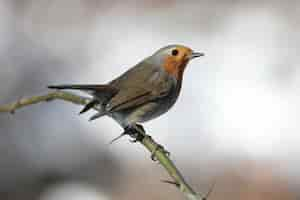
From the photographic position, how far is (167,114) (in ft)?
20.0

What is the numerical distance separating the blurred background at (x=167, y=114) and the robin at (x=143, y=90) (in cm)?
152

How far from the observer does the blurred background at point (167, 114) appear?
17.7 ft

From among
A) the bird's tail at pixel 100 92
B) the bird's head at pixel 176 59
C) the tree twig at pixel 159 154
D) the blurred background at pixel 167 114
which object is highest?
the blurred background at pixel 167 114

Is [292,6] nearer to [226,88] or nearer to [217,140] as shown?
[226,88]

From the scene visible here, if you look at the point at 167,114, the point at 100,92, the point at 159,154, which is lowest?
the point at 159,154

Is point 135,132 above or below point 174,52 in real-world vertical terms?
below

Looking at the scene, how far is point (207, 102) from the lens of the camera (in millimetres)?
6176

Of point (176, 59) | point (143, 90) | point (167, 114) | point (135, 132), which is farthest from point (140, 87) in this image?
point (167, 114)

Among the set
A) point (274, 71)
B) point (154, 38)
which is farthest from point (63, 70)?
point (274, 71)

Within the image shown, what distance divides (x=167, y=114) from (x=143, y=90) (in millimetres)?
2673

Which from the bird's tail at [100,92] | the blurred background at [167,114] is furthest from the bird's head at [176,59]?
the blurred background at [167,114]

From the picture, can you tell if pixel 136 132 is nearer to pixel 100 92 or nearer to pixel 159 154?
pixel 100 92

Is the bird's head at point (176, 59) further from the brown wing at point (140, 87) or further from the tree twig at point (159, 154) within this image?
the tree twig at point (159, 154)

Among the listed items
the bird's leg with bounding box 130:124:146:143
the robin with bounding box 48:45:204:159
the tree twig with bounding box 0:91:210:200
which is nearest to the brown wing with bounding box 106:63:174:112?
the robin with bounding box 48:45:204:159
